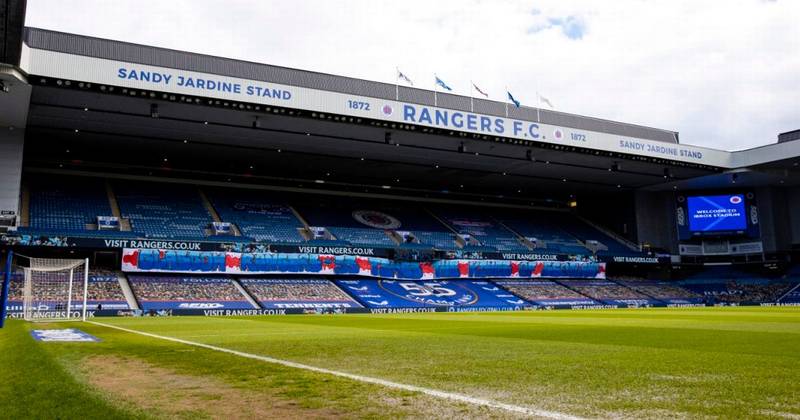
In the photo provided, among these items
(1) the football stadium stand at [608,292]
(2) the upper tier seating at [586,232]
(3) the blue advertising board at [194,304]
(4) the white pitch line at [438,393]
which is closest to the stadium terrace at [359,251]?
(4) the white pitch line at [438,393]

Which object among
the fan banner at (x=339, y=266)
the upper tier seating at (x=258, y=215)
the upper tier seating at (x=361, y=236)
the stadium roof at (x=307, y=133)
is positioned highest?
the stadium roof at (x=307, y=133)

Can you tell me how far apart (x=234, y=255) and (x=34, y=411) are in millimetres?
34837

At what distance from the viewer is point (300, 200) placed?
50094mm

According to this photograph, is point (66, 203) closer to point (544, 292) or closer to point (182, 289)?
point (182, 289)

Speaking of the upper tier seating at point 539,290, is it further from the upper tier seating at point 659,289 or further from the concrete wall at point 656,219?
the concrete wall at point 656,219

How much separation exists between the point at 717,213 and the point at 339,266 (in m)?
36.8

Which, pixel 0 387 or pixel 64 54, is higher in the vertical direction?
pixel 64 54

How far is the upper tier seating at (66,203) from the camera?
3575 centimetres

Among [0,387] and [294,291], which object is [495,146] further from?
[0,387]

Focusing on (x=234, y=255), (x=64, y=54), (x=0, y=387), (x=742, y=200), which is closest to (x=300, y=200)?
(x=234, y=255)

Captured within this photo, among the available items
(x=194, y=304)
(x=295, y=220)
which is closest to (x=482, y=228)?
(x=295, y=220)

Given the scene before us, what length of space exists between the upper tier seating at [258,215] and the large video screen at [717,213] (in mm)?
37463

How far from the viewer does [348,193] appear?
53.2m

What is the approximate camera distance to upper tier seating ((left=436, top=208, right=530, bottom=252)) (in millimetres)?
51500
